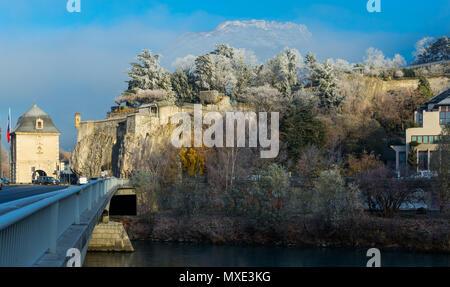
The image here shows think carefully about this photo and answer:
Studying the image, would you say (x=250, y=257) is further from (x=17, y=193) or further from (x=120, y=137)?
Answer: (x=120, y=137)

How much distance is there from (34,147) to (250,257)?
2385 inches

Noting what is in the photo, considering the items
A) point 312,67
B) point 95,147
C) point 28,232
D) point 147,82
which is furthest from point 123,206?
point 312,67

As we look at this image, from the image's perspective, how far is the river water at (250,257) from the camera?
35375 millimetres

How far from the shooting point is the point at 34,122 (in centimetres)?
8862

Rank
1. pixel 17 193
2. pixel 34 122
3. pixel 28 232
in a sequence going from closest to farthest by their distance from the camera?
pixel 28 232, pixel 17 193, pixel 34 122

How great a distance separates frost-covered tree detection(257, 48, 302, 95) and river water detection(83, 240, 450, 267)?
41.4m

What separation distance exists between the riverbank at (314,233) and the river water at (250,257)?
1436mm

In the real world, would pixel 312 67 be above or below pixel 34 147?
above

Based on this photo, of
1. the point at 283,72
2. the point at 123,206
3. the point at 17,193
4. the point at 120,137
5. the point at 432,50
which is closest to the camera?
the point at 17,193

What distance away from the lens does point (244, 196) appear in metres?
A: 47.8

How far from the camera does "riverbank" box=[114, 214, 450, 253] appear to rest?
42156 millimetres

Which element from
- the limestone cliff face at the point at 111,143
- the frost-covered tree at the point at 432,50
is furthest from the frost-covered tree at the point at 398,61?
the limestone cliff face at the point at 111,143
